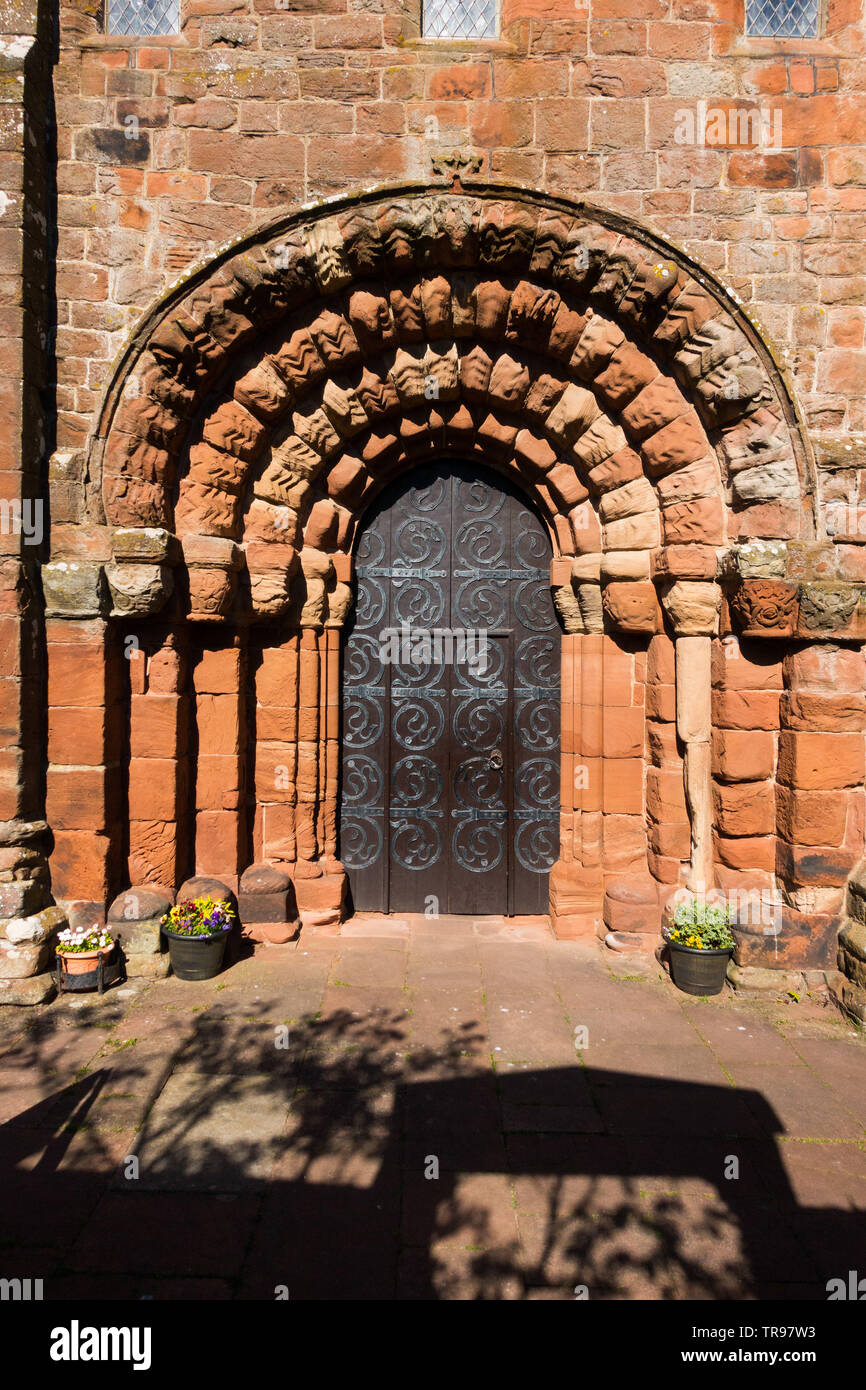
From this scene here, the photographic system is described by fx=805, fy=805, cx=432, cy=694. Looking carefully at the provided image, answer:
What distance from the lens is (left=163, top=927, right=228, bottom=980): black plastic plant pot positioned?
5016mm

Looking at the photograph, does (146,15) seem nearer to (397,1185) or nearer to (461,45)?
(461,45)

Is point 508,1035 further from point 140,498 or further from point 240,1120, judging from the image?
point 140,498

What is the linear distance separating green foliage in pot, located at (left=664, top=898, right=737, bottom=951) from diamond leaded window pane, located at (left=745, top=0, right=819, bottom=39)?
566cm

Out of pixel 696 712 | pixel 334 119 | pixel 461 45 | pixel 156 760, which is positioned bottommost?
pixel 156 760

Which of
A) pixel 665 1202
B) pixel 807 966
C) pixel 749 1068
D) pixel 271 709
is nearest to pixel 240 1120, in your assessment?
pixel 665 1202

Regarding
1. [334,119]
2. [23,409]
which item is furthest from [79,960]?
[334,119]

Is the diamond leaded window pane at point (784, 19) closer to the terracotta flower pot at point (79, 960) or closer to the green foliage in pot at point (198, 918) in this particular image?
the green foliage in pot at point (198, 918)

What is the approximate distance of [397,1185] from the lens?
10.5ft

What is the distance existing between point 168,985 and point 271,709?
76.9 inches

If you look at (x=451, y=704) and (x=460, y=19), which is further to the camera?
(x=451, y=704)

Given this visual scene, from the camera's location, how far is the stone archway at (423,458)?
5043mm

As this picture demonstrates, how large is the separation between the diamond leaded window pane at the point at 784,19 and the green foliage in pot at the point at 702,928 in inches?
223

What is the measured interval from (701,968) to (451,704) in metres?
2.50

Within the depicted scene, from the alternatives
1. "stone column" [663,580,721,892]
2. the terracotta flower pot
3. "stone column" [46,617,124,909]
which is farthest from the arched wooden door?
the terracotta flower pot
